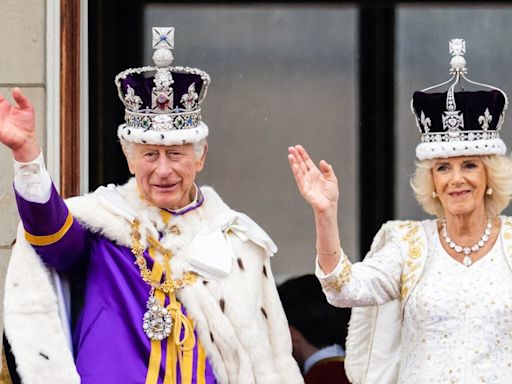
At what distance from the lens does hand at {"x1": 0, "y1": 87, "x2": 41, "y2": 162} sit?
536 centimetres

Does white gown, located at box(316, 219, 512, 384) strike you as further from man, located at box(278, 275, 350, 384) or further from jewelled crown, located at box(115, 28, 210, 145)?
man, located at box(278, 275, 350, 384)

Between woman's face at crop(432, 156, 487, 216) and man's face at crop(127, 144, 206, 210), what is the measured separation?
0.87 m

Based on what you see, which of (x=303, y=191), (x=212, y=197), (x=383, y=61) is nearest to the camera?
(x=303, y=191)

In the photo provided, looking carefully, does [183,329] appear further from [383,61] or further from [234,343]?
[383,61]

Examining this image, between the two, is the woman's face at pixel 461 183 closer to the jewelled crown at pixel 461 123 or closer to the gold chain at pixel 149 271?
the jewelled crown at pixel 461 123

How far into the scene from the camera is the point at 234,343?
18.6 feet

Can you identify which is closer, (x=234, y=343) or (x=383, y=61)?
(x=234, y=343)

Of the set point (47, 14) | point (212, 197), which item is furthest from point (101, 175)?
point (212, 197)

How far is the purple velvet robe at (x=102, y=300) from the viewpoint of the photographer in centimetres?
552

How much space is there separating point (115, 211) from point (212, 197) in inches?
15.5

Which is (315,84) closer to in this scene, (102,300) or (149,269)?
(149,269)

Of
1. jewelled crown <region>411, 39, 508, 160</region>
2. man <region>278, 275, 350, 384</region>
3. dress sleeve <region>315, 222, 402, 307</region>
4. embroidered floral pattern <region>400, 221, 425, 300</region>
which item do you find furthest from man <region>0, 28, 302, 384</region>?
man <region>278, 275, 350, 384</region>

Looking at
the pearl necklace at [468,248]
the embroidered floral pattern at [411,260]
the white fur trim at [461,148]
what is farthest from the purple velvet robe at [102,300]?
the white fur trim at [461,148]

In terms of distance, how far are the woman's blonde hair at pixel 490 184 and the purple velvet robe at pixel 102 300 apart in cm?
97
